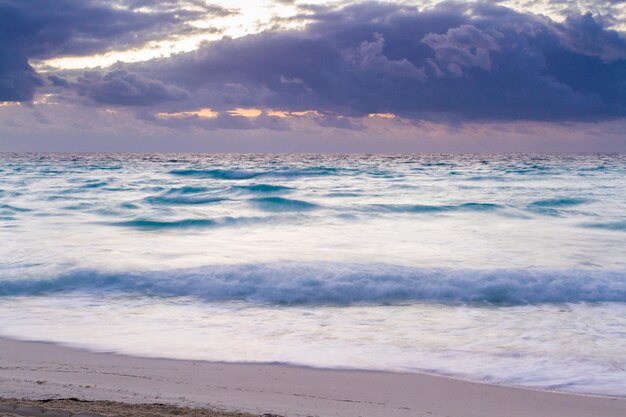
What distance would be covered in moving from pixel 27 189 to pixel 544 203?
23749 millimetres

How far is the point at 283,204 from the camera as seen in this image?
23609 mm

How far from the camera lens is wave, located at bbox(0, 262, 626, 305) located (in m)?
8.84

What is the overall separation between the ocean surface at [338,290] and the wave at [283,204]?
87.8 inches

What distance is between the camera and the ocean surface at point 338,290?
19.5 ft

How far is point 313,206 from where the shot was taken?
22969 millimetres

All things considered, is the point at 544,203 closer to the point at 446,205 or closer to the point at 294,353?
the point at 446,205

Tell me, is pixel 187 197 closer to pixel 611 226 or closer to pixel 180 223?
pixel 180 223

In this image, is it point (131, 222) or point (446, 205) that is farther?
point (446, 205)

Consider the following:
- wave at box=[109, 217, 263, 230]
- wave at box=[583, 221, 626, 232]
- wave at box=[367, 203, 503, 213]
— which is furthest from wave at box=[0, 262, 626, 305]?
wave at box=[367, 203, 503, 213]

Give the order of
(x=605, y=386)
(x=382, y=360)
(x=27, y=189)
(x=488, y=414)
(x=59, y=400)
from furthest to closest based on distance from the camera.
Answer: (x=27, y=189) → (x=382, y=360) → (x=605, y=386) → (x=488, y=414) → (x=59, y=400)

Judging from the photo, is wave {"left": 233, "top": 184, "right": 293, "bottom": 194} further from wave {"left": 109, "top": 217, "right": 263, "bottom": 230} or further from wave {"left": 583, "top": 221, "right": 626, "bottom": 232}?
wave {"left": 583, "top": 221, "right": 626, "bottom": 232}

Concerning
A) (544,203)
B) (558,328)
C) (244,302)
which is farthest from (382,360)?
(544,203)

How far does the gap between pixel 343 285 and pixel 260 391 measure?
4686 mm

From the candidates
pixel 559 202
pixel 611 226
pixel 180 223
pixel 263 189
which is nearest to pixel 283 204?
pixel 180 223
